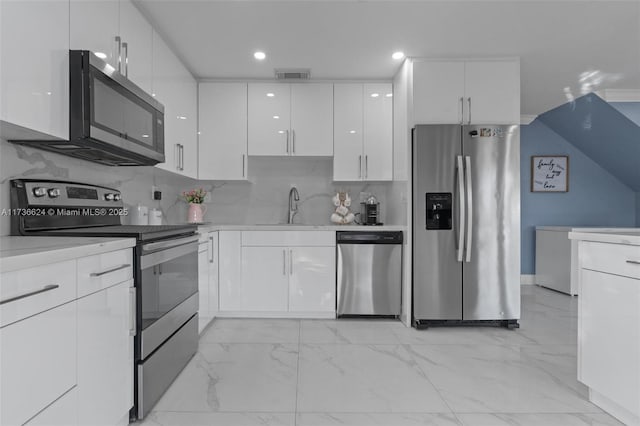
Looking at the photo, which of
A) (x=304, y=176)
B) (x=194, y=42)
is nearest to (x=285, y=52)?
(x=194, y=42)

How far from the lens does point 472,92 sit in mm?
3141

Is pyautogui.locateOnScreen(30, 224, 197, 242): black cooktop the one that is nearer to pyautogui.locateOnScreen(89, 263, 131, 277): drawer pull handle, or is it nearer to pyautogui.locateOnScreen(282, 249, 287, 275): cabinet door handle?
pyautogui.locateOnScreen(89, 263, 131, 277): drawer pull handle

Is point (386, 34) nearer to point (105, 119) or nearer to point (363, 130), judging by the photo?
point (363, 130)

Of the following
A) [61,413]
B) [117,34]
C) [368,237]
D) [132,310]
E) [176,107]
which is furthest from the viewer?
[368,237]

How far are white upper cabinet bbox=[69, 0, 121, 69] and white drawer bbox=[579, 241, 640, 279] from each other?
2.73 m

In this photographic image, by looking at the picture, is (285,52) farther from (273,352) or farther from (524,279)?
(524,279)

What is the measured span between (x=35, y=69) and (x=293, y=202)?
107 inches

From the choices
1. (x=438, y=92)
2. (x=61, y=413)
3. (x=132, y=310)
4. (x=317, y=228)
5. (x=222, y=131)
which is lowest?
(x=61, y=413)

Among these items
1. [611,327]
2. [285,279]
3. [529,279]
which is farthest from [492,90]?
[529,279]

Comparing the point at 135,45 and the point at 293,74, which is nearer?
the point at 135,45

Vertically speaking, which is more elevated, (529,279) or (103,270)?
(103,270)

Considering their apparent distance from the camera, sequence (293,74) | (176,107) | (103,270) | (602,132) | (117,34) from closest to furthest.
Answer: (103,270)
(117,34)
(176,107)
(293,74)
(602,132)

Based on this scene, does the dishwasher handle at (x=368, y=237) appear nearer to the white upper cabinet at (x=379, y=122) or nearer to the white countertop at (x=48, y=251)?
the white upper cabinet at (x=379, y=122)

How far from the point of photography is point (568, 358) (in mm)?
2461
